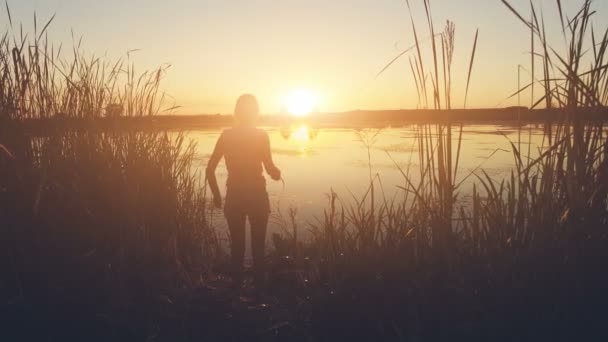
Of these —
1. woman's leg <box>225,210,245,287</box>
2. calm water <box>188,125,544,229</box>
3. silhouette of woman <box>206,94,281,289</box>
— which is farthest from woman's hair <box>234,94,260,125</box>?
calm water <box>188,125,544,229</box>

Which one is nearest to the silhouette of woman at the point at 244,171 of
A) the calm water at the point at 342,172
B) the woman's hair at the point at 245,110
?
the woman's hair at the point at 245,110

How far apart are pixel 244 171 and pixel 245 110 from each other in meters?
0.58

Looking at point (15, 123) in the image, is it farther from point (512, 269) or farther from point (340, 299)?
point (512, 269)

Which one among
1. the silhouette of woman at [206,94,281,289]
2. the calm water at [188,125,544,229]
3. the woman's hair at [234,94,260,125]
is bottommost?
the calm water at [188,125,544,229]

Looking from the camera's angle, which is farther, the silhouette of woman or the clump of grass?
the silhouette of woman

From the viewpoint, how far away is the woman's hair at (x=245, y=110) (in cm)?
422

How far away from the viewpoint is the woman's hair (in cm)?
422

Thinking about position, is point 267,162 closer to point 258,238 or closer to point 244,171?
point 244,171

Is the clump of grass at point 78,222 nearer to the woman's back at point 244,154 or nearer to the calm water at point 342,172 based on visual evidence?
the woman's back at point 244,154

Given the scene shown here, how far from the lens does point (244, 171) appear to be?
4.18m

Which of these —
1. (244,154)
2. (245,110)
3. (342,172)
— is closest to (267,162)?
(244,154)

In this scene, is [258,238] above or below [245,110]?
below

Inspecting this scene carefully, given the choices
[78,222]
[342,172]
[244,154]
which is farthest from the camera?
[342,172]

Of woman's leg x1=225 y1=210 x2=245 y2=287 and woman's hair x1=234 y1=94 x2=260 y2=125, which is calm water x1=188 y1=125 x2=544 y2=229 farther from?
woman's leg x1=225 y1=210 x2=245 y2=287
